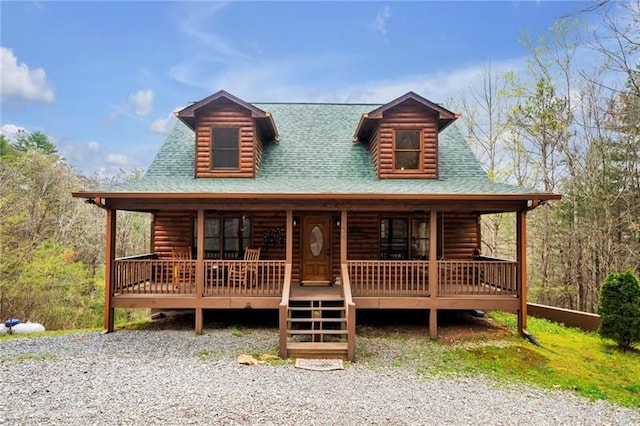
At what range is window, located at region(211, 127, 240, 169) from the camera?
11148mm

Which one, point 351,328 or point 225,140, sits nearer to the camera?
point 351,328

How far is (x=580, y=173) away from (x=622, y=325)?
940 cm

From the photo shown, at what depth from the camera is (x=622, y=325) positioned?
29.7ft

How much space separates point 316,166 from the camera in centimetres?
1189

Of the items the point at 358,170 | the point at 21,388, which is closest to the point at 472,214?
the point at 358,170

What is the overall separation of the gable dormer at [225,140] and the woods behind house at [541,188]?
988 centimetres

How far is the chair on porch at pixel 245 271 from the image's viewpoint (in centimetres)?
940

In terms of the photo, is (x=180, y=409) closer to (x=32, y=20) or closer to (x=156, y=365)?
(x=156, y=365)

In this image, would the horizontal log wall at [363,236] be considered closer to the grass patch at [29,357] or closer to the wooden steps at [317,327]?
the wooden steps at [317,327]

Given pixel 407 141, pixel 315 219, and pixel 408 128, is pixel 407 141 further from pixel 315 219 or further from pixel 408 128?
pixel 315 219

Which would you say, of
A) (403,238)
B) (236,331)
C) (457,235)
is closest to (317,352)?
(236,331)

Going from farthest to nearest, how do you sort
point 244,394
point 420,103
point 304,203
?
point 420,103 → point 304,203 → point 244,394

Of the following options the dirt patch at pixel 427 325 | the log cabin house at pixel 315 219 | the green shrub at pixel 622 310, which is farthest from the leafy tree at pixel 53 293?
the green shrub at pixel 622 310

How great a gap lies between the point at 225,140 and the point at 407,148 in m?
5.55
